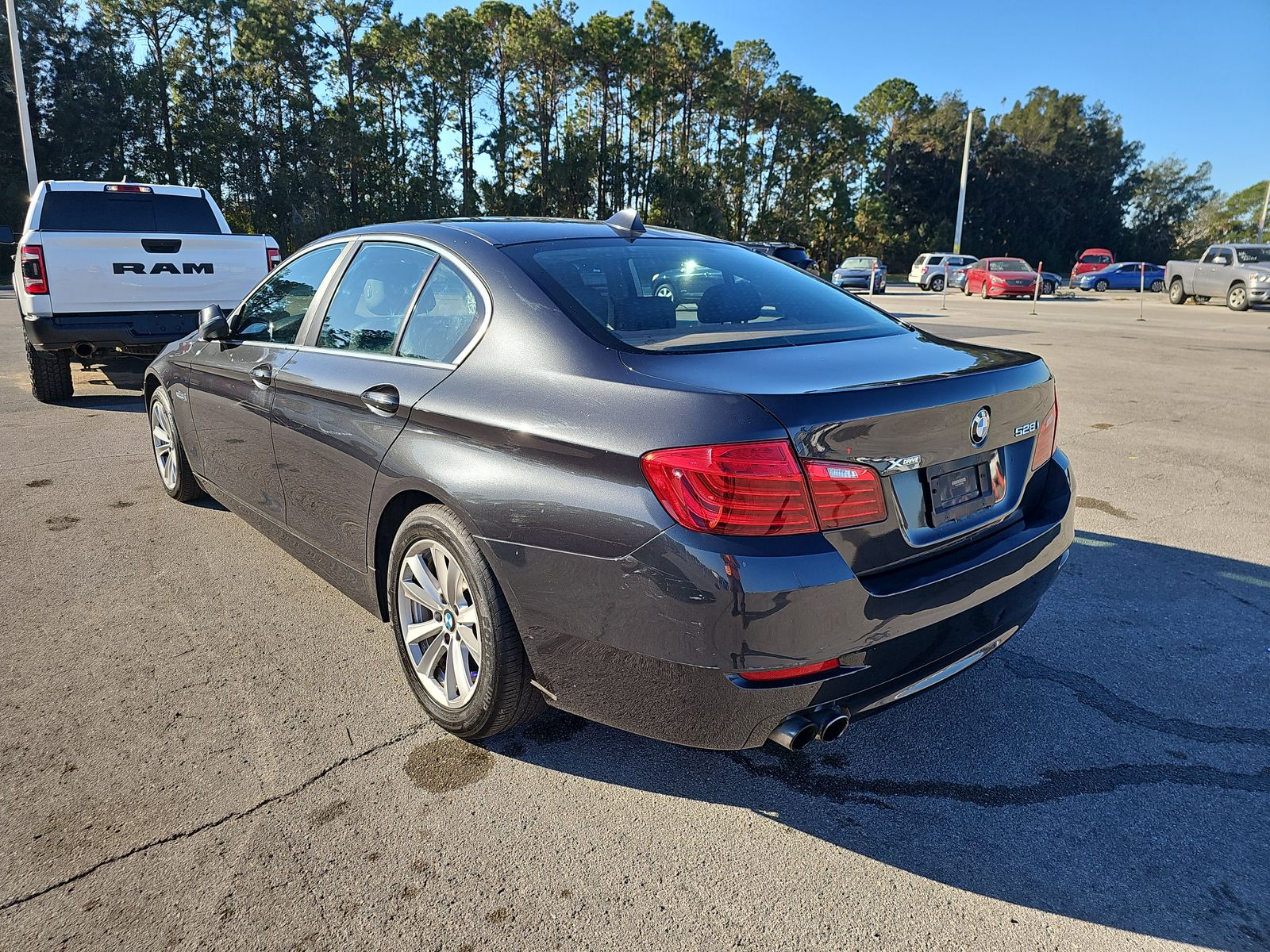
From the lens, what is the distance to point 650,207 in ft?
191

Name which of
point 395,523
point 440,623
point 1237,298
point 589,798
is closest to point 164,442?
point 395,523

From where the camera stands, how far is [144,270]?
7.90m

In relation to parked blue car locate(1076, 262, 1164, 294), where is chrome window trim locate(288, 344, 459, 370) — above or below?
below

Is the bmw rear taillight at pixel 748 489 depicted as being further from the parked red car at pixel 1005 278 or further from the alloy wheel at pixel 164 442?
the parked red car at pixel 1005 278

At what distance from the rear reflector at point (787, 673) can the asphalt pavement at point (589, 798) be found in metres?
0.57

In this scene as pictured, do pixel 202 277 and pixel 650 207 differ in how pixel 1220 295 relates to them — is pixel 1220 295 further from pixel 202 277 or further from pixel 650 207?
pixel 650 207

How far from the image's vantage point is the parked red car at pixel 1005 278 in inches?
1219

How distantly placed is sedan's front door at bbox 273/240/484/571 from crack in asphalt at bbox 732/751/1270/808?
1662 millimetres

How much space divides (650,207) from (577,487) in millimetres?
58973

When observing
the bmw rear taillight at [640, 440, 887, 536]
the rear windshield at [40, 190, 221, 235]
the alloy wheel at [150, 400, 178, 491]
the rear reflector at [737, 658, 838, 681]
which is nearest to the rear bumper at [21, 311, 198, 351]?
the rear windshield at [40, 190, 221, 235]

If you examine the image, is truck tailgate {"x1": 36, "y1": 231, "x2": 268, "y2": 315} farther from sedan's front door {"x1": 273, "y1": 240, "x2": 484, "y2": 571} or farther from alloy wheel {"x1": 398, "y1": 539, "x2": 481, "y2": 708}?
alloy wheel {"x1": 398, "y1": 539, "x2": 481, "y2": 708}

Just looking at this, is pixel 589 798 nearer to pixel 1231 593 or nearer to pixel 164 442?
pixel 1231 593

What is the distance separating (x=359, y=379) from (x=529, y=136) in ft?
184

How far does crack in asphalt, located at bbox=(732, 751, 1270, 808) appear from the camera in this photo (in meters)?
2.51
